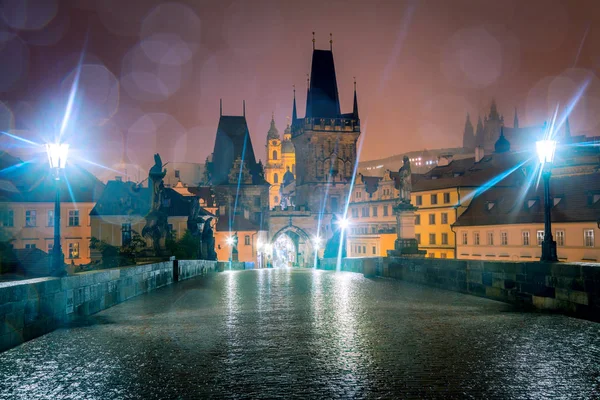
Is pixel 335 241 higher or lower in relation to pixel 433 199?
lower

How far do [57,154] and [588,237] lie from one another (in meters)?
40.8

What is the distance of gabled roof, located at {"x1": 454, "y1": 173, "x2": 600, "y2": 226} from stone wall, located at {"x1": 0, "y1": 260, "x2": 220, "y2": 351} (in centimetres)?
3789

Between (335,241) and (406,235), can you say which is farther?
(335,241)

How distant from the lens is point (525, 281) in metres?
14.0

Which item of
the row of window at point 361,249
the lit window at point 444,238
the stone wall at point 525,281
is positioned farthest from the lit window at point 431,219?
the stone wall at point 525,281

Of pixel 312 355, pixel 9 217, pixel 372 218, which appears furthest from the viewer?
pixel 372 218

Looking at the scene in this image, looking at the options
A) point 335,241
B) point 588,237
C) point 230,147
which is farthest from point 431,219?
point 230,147

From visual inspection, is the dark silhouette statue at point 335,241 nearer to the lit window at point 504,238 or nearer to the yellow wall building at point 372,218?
the yellow wall building at point 372,218

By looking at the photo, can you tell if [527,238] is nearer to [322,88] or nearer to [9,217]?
[9,217]

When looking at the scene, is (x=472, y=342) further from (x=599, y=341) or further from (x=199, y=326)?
(x=199, y=326)

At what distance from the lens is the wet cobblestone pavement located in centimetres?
676

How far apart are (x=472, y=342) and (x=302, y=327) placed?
3050 mm

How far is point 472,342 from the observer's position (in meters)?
9.39

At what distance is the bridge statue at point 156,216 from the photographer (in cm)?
2366
